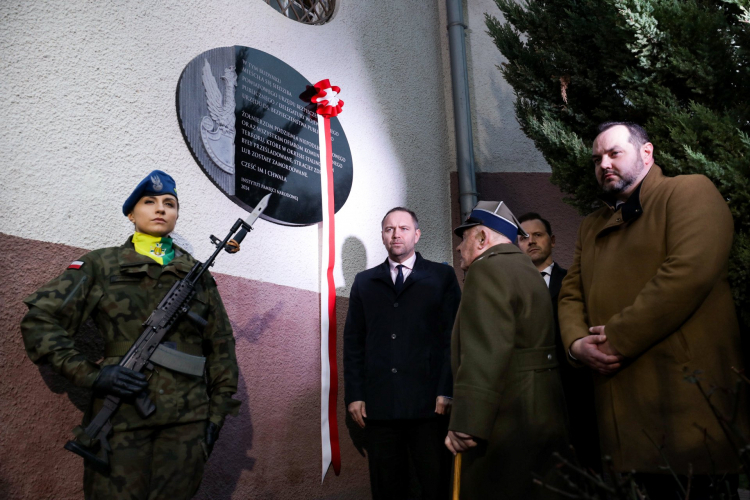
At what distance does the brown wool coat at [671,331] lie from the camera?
75.6 inches

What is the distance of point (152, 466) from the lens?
2.13 metres

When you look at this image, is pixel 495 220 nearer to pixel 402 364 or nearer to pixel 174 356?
pixel 402 364

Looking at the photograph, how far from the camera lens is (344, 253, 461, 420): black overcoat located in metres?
3.05

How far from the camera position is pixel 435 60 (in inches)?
203

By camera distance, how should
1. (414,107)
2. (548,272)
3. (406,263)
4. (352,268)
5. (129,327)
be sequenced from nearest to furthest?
(129,327) → (548,272) → (406,263) → (352,268) → (414,107)

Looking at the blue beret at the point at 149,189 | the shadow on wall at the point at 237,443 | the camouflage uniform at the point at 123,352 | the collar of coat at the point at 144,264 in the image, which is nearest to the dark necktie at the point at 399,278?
the shadow on wall at the point at 237,443

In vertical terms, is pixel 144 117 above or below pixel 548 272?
above

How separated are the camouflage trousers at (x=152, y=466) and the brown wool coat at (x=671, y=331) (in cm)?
151

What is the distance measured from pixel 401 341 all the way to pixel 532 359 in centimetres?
103

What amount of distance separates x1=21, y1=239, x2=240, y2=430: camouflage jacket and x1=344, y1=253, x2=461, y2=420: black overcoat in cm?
90

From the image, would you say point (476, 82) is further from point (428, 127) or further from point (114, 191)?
point (114, 191)

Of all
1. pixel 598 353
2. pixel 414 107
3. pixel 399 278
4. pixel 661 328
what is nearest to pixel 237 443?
pixel 399 278

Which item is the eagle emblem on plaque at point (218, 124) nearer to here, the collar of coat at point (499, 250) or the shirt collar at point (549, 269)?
the collar of coat at point (499, 250)

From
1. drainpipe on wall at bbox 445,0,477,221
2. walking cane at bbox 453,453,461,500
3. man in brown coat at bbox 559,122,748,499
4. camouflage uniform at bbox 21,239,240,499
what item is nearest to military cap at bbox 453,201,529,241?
man in brown coat at bbox 559,122,748,499
